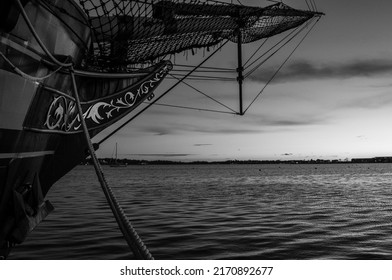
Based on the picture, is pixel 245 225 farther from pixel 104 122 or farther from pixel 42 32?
pixel 42 32

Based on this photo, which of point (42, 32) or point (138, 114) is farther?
point (138, 114)

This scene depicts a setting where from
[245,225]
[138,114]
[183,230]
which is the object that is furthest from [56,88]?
[245,225]

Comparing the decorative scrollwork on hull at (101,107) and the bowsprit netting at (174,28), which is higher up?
the bowsprit netting at (174,28)

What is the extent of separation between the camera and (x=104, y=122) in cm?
620

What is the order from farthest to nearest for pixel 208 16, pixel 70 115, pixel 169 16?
pixel 208 16 → pixel 169 16 → pixel 70 115

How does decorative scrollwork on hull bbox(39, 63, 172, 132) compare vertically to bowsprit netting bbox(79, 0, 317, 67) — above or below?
below

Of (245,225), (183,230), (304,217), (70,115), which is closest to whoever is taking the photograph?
(70,115)

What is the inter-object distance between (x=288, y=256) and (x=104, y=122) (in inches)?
161

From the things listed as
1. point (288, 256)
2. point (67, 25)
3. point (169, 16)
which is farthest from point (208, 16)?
point (288, 256)

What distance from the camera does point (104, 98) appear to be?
608 cm

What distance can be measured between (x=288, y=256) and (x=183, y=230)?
3.54 meters

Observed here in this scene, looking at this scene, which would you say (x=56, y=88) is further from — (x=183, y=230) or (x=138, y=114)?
(x=183, y=230)

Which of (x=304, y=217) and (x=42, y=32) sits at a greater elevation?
(x=42, y=32)
